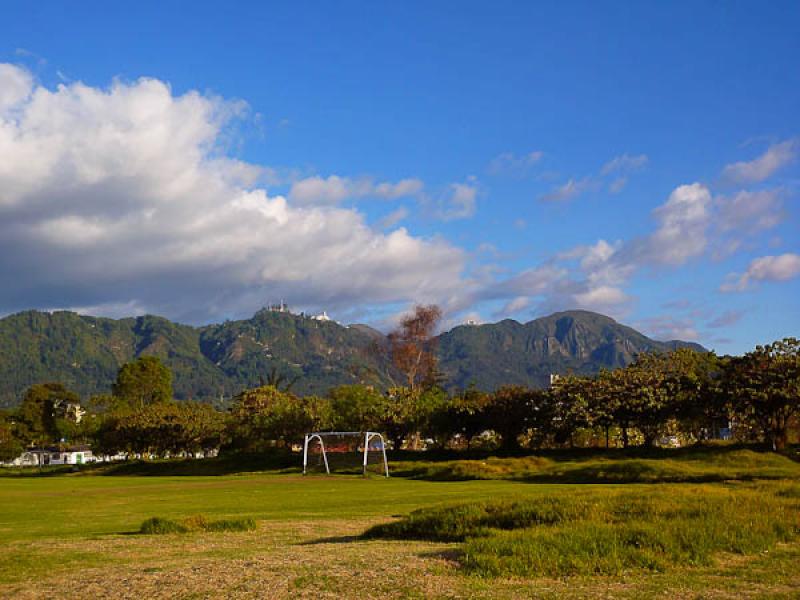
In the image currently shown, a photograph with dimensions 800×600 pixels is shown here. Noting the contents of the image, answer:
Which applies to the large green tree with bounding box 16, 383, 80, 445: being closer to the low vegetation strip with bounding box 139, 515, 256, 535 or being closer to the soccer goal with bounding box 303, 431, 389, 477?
the soccer goal with bounding box 303, 431, 389, 477

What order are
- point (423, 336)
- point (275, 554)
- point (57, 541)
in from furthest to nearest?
point (423, 336) < point (57, 541) < point (275, 554)

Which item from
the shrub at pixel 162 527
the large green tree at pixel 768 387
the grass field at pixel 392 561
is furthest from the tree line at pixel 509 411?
the shrub at pixel 162 527

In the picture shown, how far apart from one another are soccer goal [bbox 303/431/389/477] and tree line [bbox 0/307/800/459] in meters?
5.02

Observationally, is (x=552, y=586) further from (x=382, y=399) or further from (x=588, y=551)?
(x=382, y=399)

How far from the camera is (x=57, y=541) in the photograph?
846 inches

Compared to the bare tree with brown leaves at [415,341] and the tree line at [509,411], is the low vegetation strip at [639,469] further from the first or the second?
the bare tree with brown leaves at [415,341]

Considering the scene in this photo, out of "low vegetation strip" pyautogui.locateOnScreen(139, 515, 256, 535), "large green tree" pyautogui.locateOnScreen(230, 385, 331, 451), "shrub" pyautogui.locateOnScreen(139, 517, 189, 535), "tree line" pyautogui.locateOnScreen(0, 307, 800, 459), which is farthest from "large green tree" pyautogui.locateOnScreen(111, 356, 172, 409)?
"low vegetation strip" pyautogui.locateOnScreen(139, 515, 256, 535)

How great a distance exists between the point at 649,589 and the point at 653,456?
5834 cm

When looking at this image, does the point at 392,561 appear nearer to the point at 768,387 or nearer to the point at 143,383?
the point at 768,387

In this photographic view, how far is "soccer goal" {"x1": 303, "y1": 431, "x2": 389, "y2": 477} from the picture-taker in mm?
72562

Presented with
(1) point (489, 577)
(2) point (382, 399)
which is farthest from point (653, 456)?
(1) point (489, 577)

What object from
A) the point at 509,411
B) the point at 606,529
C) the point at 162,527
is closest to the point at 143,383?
the point at 509,411

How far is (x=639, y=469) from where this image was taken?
2018 inches

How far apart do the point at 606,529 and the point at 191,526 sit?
1224 centimetres
